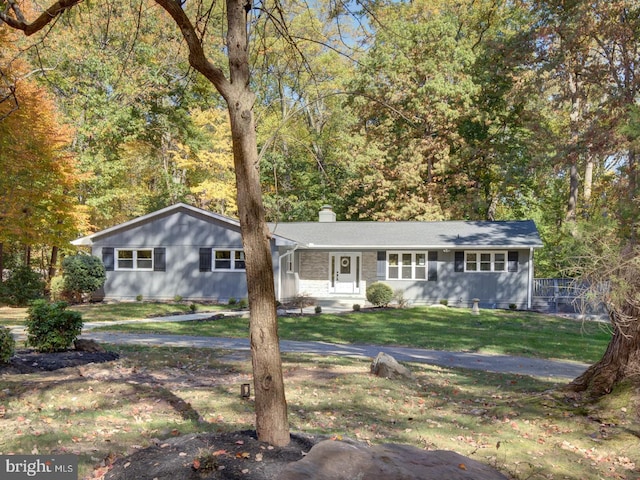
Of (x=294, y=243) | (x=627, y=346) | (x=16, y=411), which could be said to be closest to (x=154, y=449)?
(x=16, y=411)

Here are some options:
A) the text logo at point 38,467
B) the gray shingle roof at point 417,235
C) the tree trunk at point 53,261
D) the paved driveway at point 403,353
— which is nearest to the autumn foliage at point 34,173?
the tree trunk at point 53,261

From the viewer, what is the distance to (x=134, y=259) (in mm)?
24328

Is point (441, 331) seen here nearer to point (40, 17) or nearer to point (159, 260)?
point (40, 17)

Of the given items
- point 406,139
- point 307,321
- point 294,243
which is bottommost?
point 307,321

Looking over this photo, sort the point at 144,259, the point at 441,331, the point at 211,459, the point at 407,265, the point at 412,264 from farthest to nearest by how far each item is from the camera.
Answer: the point at 407,265, the point at 412,264, the point at 144,259, the point at 441,331, the point at 211,459

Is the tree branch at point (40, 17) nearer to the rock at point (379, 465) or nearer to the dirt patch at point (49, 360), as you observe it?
the rock at point (379, 465)

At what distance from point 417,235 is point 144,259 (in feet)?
40.4

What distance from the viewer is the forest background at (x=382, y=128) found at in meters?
21.8

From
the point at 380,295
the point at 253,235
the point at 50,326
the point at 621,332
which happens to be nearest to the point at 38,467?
the point at 253,235

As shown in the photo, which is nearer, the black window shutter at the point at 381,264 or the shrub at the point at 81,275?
the shrub at the point at 81,275

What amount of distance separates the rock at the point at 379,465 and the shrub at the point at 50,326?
21.3 feet

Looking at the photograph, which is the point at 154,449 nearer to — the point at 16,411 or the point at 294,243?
the point at 16,411

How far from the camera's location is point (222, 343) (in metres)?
12.0

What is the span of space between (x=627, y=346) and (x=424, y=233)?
19.4 m
